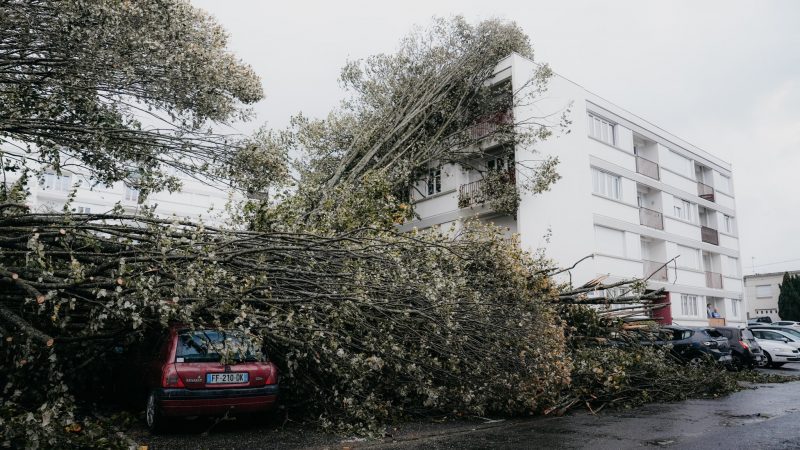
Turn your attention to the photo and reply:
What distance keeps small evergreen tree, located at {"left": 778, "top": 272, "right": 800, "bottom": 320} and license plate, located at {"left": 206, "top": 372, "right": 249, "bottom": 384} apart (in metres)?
60.4

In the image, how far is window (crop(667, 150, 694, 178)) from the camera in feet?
93.8

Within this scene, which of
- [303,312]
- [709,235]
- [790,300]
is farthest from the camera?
[790,300]

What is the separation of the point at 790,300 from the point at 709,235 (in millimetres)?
31905

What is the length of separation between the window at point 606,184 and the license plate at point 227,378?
18.9 m

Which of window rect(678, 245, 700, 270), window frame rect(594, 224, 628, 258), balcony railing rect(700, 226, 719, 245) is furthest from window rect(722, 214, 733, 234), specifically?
window frame rect(594, 224, 628, 258)

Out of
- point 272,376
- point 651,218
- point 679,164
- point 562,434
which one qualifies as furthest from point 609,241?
point 272,376

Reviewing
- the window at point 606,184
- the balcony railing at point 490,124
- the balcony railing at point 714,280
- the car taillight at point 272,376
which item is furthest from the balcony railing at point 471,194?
the balcony railing at point 714,280

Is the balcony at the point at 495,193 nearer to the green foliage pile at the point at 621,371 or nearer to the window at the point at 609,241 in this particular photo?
the window at the point at 609,241

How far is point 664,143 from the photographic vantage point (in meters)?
28.1

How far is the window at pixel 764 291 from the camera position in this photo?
65.2m

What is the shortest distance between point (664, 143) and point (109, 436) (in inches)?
1121

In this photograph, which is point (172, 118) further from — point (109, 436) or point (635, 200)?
point (635, 200)

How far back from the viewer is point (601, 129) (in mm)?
24578

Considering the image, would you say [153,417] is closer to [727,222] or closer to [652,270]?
[652,270]
